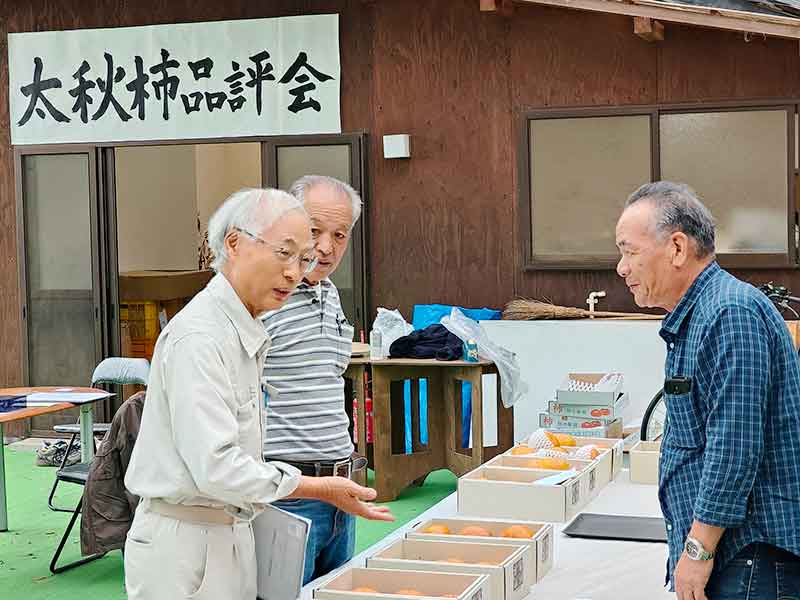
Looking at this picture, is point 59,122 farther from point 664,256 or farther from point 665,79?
point 664,256

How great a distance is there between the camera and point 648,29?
7.10m

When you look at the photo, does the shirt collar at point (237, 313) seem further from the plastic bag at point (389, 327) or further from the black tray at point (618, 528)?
the plastic bag at point (389, 327)

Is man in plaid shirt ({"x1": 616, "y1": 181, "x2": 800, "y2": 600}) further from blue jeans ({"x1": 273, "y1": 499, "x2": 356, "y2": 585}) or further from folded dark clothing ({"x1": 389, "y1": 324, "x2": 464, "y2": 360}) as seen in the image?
folded dark clothing ({"x1": 389, "y1": 324, "x2": 464, "y2": 360})

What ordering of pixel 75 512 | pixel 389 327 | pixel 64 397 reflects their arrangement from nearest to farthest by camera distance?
pixel 75 512 < pixel 64 397 < pixel 389 327

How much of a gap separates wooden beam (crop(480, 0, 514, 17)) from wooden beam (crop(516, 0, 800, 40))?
1.97 ft

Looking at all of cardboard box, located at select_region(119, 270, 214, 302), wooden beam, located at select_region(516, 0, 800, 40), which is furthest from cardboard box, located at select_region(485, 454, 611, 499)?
cardboard box, located at select_region(119, 270, 214, 302)

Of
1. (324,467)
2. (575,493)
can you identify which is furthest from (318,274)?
(575,493)

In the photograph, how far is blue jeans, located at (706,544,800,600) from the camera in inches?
85.8

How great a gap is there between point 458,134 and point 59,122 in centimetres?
302

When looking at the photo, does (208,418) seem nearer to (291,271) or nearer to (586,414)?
(291,271)

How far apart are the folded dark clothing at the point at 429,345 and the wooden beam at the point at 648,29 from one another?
212cm

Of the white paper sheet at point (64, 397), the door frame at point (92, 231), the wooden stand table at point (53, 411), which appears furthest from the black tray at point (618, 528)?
the door frame at point (92, 231)

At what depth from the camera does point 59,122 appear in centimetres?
886

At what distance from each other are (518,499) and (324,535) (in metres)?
0.79
